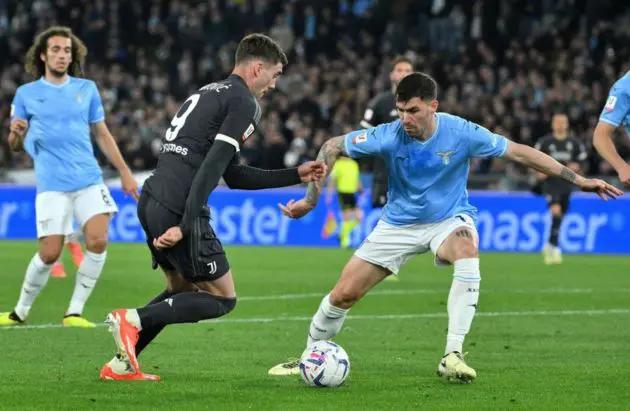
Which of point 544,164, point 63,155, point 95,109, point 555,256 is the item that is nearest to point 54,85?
point 95,109

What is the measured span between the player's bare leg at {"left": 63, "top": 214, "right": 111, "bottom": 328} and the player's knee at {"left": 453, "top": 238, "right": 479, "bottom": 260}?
377 centimetres

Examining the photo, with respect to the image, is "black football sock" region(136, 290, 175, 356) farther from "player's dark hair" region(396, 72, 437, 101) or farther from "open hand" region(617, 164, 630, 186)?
"open hand" region(617, 164, 630, 186)

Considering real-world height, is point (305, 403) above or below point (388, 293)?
above

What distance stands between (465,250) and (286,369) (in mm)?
1365

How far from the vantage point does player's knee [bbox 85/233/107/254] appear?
11.6 meters

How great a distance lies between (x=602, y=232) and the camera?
24.0 meters

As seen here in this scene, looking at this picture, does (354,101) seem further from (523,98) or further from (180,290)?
(180,290)

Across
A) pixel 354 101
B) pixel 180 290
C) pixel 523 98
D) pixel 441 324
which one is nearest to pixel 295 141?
pixel 354 101

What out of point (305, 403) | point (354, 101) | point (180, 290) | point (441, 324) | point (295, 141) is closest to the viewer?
point (305, 403)

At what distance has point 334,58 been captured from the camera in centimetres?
3183

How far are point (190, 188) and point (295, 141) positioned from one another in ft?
64.2

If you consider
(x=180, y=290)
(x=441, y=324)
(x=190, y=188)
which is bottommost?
(x=441, y=324)

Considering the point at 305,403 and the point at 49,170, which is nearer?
the point at 305,403

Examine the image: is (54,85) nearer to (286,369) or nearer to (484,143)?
(286,369)
